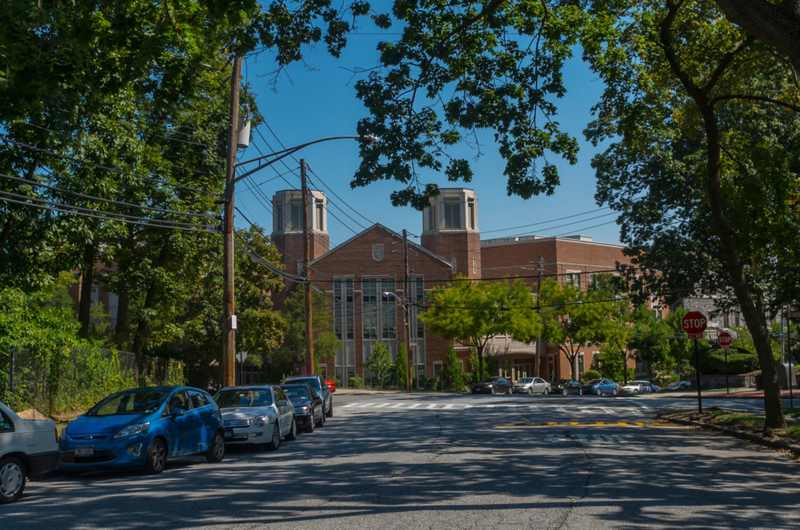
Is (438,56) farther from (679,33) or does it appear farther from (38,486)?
(38,486)

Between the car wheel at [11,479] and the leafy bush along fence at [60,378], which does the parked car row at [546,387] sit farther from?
the car wheel at [11,479]

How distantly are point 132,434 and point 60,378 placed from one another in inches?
424

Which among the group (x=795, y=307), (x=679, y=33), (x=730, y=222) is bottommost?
(x=795, y=307)

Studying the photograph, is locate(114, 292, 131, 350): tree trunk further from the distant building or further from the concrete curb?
the distant building

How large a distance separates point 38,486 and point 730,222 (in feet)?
52.8

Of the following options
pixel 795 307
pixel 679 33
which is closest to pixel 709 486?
pixel 679 33

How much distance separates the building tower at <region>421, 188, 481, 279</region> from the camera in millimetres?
71625

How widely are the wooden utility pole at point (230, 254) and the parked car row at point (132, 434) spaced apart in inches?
173

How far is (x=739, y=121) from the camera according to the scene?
90.2 ft

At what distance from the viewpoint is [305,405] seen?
68.4 ft

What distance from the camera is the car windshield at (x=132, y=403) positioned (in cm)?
1327

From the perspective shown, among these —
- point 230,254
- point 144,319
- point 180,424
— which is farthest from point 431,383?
point 180,424

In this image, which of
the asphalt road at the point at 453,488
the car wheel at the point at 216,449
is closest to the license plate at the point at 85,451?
the asphalt road at the point at 453,488

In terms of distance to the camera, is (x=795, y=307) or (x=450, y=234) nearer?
(x=795, y=307)
